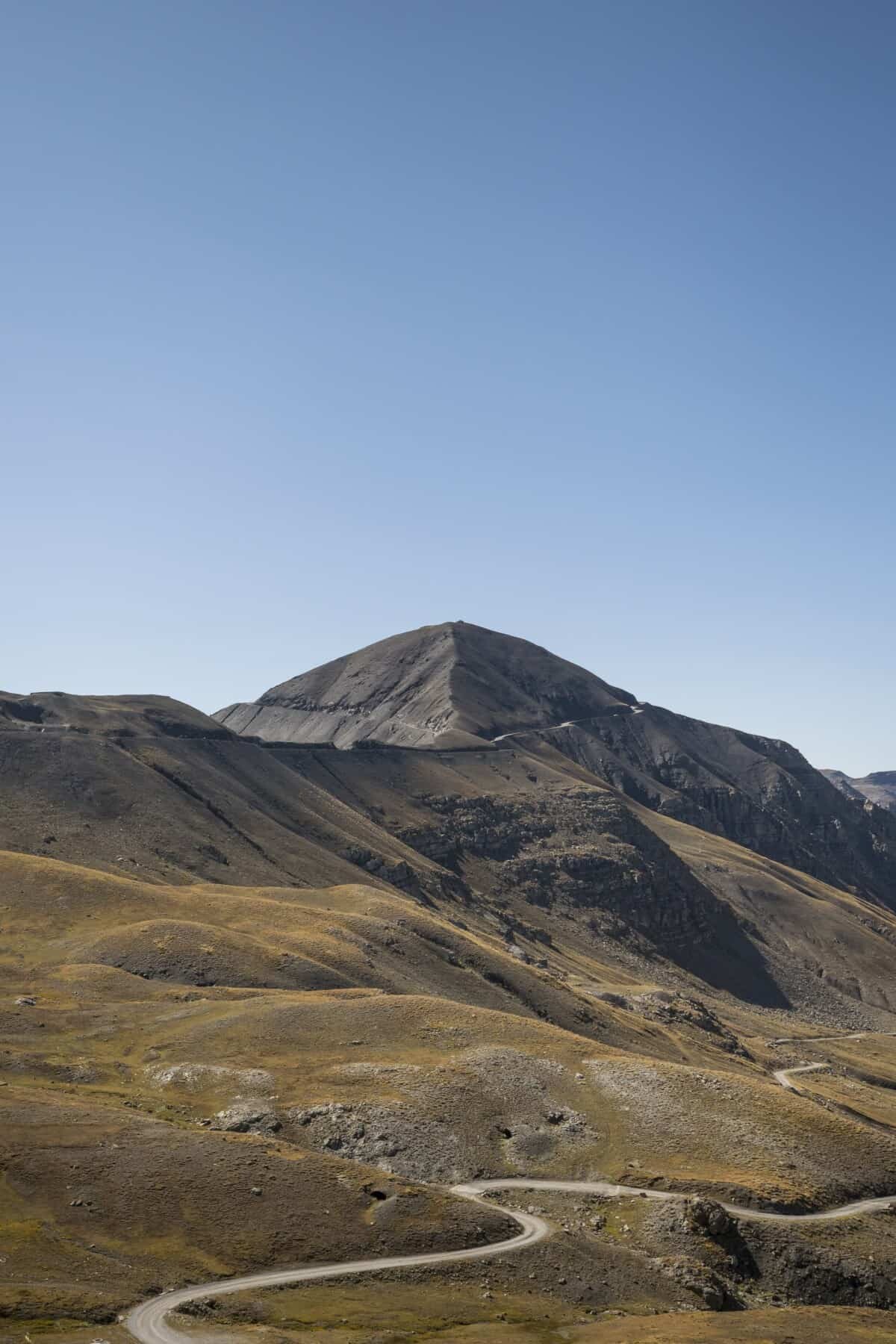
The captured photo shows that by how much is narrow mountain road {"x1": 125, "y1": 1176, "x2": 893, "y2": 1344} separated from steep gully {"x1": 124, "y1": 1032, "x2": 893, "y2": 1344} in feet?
0.14

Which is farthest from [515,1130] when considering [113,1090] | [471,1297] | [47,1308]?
[47,1308]

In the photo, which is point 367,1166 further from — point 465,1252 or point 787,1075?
point 787,1075

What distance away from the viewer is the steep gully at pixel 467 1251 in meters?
61.2

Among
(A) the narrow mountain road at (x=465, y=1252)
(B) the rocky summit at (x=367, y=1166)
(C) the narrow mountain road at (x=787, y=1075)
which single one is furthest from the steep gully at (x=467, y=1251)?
(C) the narrow mountain road at (x=787, y=1075)

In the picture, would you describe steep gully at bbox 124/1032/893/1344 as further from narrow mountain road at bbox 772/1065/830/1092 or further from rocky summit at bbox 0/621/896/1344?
narrow mountain road at bbox 772/1065/830/1092

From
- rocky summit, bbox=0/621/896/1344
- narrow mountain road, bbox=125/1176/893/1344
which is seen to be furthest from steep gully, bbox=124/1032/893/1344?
rocky summit, bbox=0/621/896/1344

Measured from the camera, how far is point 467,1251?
76.2 meters

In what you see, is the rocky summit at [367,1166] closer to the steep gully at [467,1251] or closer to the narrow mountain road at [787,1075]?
the steep gully at [467,1251]

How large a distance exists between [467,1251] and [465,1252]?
22 centimetres

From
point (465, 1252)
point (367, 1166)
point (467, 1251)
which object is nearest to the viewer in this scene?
point (465, 1252)

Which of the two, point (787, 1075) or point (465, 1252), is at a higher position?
point (465, 1252)

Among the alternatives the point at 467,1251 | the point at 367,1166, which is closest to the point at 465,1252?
the point at 467,1251

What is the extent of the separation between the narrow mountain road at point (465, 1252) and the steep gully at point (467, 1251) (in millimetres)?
42

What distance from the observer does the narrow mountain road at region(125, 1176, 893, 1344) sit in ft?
200
